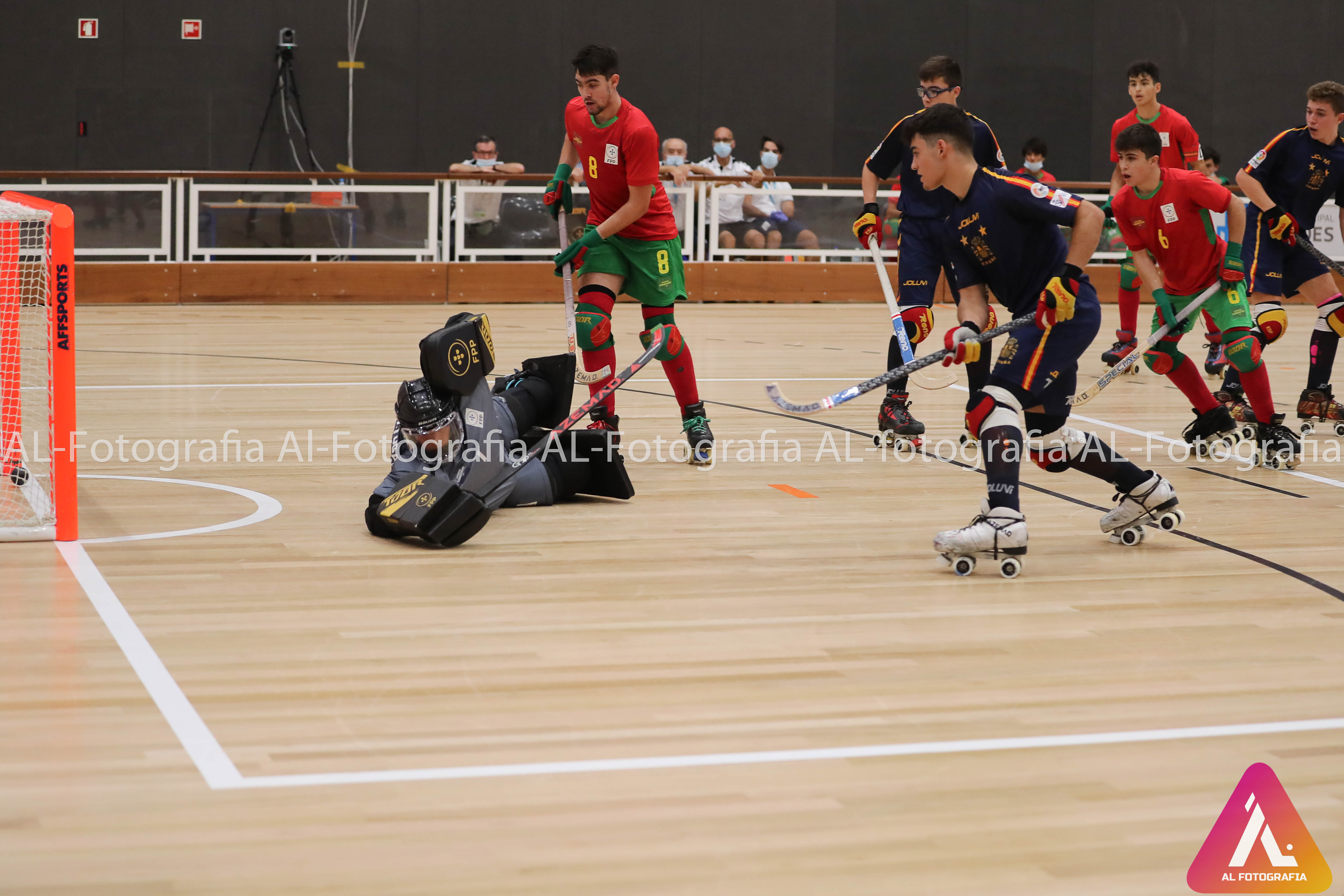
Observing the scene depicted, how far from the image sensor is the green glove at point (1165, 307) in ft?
18.0

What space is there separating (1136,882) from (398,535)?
8.38 feet

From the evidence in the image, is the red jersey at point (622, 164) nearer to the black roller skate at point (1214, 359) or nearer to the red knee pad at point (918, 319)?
the red knee pad at point (918, 319)

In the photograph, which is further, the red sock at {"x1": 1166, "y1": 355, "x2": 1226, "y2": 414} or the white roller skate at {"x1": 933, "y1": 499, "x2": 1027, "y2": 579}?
the red sock at {"x1": 1166, "y1": 355, "x2": 1226, "y2": 414}

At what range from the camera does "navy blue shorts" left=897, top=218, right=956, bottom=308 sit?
5855 mm

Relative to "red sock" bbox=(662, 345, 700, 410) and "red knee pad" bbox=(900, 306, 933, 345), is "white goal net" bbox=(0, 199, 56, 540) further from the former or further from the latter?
"red knee pad" bbox=(900, 306, 933, 345)

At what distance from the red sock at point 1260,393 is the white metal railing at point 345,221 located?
5.55m

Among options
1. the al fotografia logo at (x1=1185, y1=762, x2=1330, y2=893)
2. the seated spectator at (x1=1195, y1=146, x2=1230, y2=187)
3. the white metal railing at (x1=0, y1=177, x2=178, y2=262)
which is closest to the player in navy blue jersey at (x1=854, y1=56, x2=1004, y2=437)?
the al fotografia logo at (x1=1185, y1=762, x2=1330, y2=893)

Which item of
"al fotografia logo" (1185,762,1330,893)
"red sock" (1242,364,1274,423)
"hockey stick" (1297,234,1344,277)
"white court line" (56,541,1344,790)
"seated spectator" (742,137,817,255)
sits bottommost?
"al fotografia logo" (1185,762,1330,893)

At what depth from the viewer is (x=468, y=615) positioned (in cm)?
339

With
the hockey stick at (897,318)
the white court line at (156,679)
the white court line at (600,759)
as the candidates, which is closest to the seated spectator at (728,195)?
the hockey stick at (897,318)

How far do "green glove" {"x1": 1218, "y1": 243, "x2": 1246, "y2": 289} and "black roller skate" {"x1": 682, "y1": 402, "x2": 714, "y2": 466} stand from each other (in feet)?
6.81

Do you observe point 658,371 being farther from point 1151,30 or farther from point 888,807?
point 1151,30

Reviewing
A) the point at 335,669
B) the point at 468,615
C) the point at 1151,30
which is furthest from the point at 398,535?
the point at 1151,30

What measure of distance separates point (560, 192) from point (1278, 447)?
299cm
